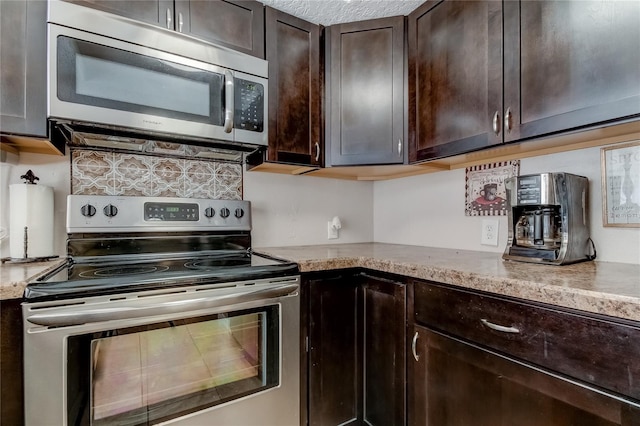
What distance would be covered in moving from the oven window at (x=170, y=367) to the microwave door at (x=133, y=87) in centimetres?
78

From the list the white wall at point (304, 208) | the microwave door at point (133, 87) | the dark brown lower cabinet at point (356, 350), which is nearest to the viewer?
the microwave door at point (133, 87)

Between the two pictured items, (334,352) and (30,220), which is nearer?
(30,220)

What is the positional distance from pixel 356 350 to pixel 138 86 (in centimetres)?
148

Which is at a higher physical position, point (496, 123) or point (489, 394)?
point (496, 123)

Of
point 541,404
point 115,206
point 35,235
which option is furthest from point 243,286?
point 541,404

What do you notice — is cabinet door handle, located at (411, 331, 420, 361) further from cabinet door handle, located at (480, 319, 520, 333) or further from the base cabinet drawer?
cabinet door handle, located at (480, 319, 520, 333)

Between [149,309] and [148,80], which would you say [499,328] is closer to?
[149,309]

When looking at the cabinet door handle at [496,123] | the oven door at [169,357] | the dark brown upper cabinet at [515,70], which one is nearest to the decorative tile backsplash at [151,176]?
the oven door at [169,357]

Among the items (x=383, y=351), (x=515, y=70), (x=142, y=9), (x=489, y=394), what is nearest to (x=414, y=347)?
(x=383, y=351)

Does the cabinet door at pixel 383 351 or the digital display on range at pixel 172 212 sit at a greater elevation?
the digital display on range at pixel 172 212

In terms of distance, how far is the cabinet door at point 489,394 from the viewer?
29.4 inches

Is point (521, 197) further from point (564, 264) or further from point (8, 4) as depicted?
point (8, 4)

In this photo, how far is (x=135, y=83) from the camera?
1.18 metres

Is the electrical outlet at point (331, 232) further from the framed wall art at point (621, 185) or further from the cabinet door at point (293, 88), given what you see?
the framed wall art at point (621, 185)
